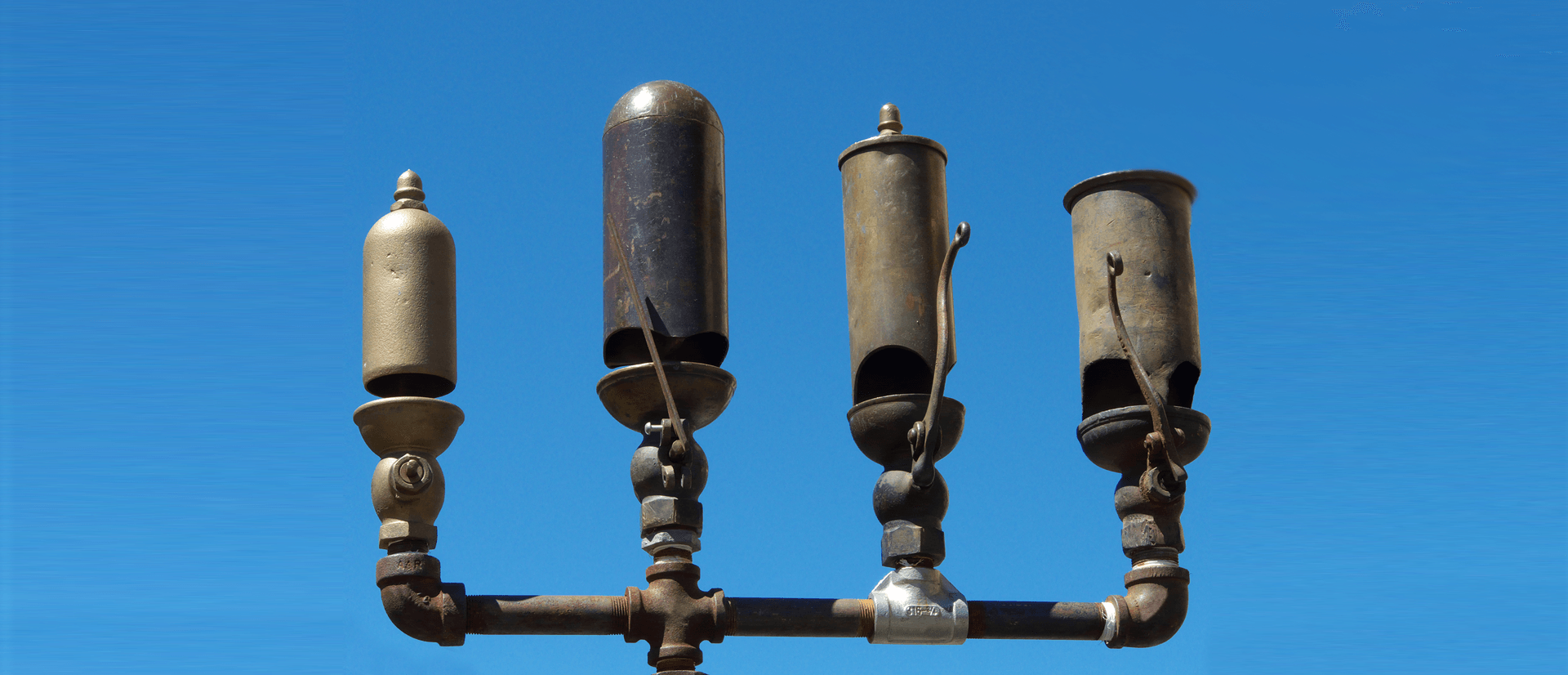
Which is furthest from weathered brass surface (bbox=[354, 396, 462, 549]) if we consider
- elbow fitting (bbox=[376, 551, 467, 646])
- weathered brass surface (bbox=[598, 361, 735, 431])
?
weathered brass surface (bbox=[598, 361, 735, 431])

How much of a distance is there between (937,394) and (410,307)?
69.0 inches

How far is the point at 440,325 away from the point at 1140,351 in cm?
237

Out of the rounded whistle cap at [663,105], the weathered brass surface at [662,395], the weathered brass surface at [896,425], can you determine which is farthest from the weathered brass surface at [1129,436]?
the rounded whistle cap at [663,105]

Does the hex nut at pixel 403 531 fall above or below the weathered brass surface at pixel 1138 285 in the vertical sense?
below

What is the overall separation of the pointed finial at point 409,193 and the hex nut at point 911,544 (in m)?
1.97

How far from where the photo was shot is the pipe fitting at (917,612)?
245 inches

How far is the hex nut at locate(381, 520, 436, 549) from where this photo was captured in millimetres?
6074

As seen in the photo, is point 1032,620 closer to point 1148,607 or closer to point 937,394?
point 1148,607

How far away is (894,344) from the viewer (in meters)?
6.48

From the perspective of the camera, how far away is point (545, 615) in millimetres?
5961

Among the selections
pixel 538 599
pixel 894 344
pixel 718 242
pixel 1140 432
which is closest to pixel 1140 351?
pixel 1140 432

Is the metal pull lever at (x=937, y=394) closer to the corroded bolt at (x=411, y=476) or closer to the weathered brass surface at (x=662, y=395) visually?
the weathered brass surface at (x=662, y=395)

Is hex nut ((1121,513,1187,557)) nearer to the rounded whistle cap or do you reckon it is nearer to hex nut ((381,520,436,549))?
the rounded whistle cap

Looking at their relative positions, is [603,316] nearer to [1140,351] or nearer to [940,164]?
[940,164]
